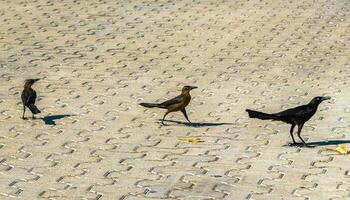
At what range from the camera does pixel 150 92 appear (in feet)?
56.3

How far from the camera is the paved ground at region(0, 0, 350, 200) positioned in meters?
12.3

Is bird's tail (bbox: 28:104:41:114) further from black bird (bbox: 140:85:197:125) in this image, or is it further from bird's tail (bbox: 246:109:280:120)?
bird's tail (bbox: 246:109:280:120)

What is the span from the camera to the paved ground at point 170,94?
40.2ft

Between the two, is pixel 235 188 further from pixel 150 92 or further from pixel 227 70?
pixel 227 70

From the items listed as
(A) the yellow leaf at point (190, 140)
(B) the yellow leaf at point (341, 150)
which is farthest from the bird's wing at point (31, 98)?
(B) the yellow leaf at point (341, 150)

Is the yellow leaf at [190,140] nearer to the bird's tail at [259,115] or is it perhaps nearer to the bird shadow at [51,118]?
the bird's tail at [259,115]

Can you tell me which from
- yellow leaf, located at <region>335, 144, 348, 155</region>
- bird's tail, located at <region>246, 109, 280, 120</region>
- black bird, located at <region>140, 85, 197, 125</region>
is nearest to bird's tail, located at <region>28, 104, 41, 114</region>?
black bird, located at <region>140, 85, 197, 125</region>

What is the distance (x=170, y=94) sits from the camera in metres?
Result: 17.1

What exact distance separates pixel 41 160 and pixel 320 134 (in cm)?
417

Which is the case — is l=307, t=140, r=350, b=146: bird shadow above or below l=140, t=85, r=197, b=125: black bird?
below

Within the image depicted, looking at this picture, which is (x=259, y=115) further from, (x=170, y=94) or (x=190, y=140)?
(x=170, y=94)

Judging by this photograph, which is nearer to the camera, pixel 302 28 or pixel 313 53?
pixel 313 53

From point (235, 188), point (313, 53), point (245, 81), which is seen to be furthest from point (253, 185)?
point (313, 53)

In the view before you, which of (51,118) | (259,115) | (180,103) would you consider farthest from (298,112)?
(51,118)
